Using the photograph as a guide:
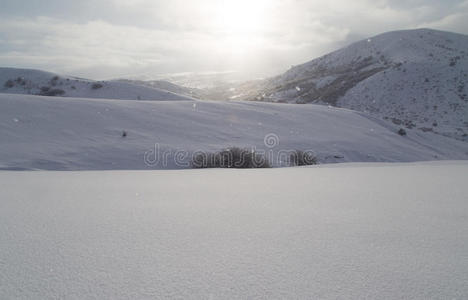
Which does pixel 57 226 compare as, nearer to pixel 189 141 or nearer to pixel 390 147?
pixel 189 141

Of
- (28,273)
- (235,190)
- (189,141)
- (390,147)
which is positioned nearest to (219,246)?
(28,273)

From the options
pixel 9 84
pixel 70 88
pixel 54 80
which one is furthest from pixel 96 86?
pixel 9 84

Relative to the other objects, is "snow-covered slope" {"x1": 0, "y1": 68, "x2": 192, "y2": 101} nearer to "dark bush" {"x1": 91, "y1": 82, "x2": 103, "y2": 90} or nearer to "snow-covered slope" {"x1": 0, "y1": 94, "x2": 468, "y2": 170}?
"dark bush" {"x1": 91, "y1": 82, "x2": 103, "y2": 90}

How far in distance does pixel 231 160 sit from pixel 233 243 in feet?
17.9

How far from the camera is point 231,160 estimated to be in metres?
7.16

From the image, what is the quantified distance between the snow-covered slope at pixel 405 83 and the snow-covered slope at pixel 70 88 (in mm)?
17496

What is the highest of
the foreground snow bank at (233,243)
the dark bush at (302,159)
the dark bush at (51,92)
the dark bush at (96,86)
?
the dark bush at (96,86)

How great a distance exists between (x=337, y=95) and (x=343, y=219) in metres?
38.4

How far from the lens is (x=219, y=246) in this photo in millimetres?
1666

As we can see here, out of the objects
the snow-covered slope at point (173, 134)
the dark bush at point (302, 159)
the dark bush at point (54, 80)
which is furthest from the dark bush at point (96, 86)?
the dark bush at point (302, 159)

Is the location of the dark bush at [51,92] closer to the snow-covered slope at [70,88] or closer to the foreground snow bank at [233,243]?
the snow-covered slope at [70,88]

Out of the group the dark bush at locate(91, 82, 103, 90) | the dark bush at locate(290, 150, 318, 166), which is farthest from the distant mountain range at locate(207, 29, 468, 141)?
the dark bush at locate(91, 82, 103, 90)

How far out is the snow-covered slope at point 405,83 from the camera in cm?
2966

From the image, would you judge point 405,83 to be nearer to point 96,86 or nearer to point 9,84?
point 96,86
